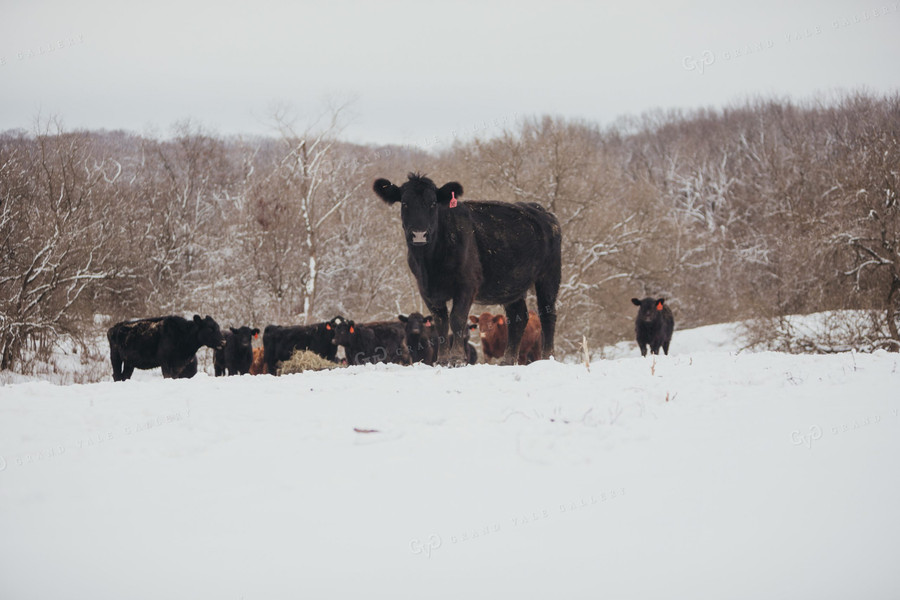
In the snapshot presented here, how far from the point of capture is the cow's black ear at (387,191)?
1001 cm

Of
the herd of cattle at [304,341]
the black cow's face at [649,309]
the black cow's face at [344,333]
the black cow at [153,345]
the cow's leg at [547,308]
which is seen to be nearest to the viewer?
the cow's leg at [547,308]

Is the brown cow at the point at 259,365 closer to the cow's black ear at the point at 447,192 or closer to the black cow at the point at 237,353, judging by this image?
the black cow at the point at 237,353

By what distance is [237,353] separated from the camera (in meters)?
18.7

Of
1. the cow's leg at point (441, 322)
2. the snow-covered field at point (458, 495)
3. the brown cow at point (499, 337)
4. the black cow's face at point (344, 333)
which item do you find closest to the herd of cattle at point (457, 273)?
the cow's leg at point (441, 322)

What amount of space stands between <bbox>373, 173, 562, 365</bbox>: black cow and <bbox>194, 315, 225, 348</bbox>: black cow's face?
24.3ft

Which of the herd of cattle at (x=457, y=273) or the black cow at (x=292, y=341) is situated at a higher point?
the herd of cattle at (x=457, y=273)

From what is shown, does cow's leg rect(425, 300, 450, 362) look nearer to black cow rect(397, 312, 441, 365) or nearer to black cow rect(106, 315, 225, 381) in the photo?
black cow rect(106, 315, 225, 381)

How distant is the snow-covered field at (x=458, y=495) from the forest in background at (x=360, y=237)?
47.2 feet

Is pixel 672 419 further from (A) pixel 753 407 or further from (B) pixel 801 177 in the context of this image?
(B) pixel 801 177

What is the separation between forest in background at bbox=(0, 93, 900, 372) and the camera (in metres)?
19.1

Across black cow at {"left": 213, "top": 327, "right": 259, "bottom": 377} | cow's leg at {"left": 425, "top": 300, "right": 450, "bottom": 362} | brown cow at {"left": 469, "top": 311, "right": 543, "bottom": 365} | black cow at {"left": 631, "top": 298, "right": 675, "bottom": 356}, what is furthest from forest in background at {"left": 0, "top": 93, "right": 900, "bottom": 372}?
cow's leg at {"left": 425, "top": 300, "right": 450, "bottom": 362}

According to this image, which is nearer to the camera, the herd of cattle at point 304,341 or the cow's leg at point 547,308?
the cow's leg at point 547,308

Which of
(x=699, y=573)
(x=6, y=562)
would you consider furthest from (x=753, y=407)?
(x=6, y=562)

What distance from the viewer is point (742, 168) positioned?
211 feet
